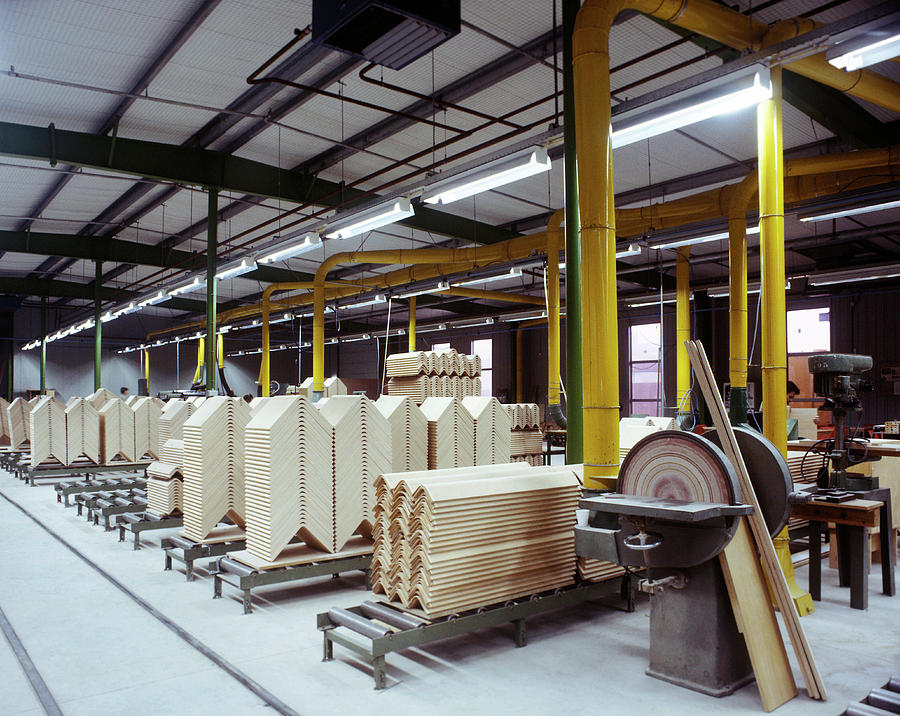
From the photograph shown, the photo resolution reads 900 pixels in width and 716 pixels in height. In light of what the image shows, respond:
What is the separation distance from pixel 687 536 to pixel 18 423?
1794 centimetres

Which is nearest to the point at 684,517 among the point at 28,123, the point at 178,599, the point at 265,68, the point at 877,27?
the point at 877,27

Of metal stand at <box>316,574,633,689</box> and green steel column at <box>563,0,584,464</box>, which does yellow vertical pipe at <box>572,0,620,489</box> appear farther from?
metal stand at <box>316,574,633,689</box>

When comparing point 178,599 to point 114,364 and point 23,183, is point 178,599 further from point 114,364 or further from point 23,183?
point 114,364

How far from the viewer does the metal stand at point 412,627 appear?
4.32 metres

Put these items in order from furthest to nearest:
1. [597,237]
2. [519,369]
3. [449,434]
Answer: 1. [519,369]
2. [449,434]
3. [597,237]

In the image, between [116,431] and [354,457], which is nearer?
[354,457]

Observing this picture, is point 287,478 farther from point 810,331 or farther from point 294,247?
point 810,331

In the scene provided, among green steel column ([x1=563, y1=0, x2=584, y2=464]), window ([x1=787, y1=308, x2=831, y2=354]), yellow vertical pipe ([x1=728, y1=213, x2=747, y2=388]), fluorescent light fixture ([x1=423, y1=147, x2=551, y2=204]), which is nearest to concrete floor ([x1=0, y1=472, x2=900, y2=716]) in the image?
green steel column ([x1=563, y1=0, x2=584, y2=464])

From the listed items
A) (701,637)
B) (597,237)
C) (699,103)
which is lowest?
(701,637)

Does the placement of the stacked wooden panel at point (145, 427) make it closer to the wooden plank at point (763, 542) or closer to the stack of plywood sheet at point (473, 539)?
the stack of plywood sheet at point (473, 539)

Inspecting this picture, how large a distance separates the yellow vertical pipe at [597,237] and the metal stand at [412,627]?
1065 mm

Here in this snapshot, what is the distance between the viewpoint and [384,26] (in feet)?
17.0

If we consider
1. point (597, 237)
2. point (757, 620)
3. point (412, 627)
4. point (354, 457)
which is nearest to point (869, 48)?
point (597, 237)

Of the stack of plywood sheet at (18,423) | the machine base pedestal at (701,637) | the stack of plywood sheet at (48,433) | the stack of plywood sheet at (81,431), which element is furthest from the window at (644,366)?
the machine base pedestal at (701,637)
